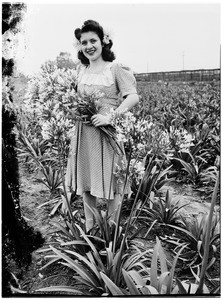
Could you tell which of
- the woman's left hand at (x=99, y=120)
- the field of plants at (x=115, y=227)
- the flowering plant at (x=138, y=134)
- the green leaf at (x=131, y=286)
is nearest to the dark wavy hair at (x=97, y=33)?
the field of plants at (x=115, y=227)

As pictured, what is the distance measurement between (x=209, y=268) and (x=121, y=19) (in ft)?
4.96

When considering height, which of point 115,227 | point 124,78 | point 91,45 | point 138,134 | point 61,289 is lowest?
point 61,289

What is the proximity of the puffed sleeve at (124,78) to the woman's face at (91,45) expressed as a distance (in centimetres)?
13

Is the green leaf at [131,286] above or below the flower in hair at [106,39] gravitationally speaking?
below

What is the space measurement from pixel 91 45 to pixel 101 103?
0.33 metres

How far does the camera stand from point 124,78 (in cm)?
185

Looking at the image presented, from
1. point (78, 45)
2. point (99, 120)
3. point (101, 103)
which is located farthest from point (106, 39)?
point (99, 120)

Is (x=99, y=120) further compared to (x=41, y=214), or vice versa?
(x=41, y=214)

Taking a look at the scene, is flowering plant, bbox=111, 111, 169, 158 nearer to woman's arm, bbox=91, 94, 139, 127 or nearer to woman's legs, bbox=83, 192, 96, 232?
woman's arm, bbox=91, 94, 139, 127

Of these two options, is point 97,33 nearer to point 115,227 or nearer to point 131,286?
point 115,227

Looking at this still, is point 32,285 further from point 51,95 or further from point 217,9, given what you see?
point 217,9

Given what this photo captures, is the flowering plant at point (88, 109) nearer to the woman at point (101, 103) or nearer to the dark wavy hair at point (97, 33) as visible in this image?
the woman at point (101, 103)

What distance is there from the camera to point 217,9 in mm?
1782

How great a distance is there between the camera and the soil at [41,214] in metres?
1.75
